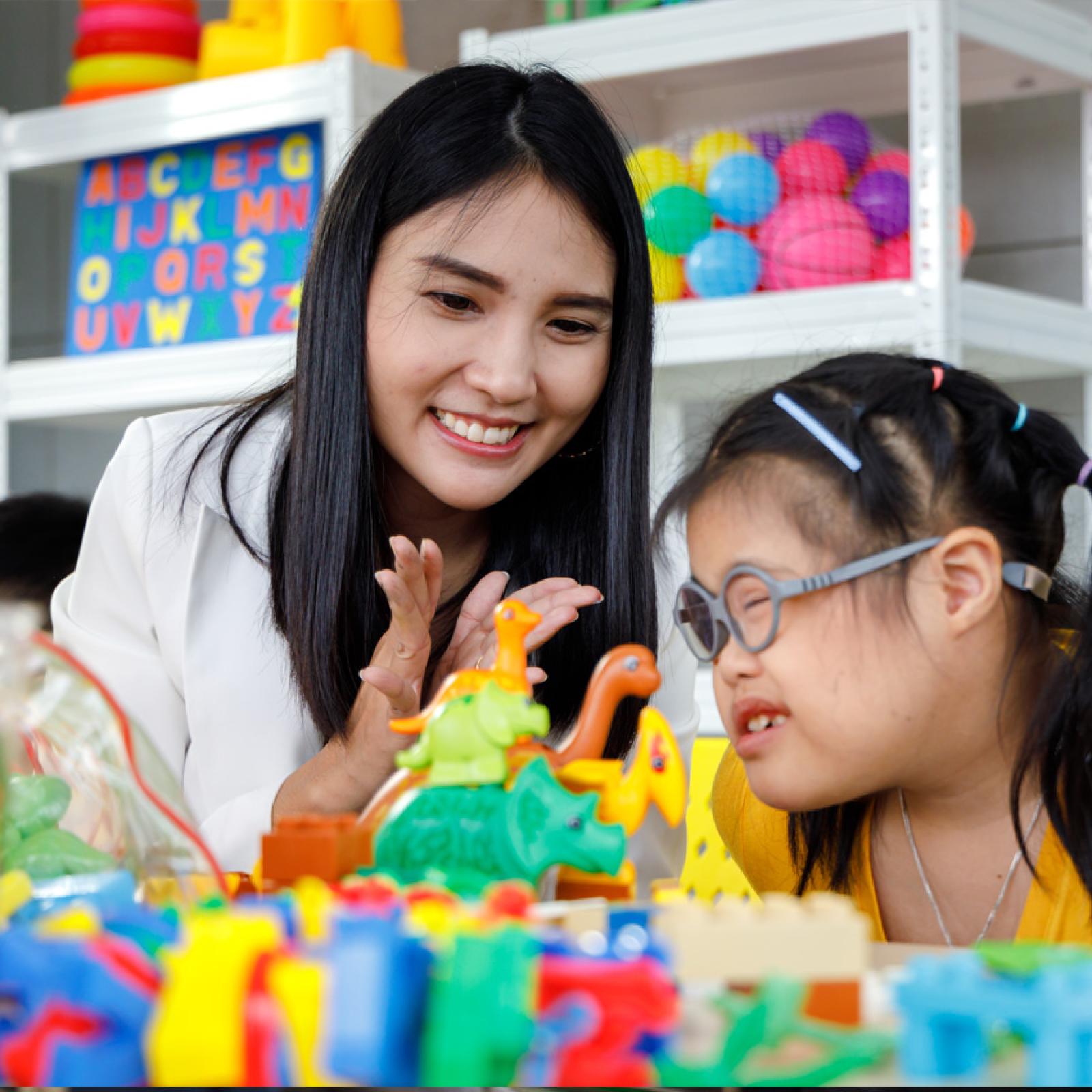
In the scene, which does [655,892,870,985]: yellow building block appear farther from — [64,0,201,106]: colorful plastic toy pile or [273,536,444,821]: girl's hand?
[64,0,201,106]: colorful plastic toy pile

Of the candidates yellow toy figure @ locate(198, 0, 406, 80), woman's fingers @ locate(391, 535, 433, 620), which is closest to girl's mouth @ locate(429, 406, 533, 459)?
woman's fingers @ locate(391, 535, 433, 620)

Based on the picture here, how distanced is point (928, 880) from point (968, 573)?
293mm

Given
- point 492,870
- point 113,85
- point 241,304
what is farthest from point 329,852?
point 113,85

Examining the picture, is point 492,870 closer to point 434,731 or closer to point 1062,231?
point 434,731

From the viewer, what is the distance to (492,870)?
25.5 inches

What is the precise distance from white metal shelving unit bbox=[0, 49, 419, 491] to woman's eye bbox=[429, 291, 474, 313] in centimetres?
94

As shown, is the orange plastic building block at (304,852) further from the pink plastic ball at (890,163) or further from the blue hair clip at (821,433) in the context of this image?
the pink plastic ball at (890,163)

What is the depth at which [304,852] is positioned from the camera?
635mm

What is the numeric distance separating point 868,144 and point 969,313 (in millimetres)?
289

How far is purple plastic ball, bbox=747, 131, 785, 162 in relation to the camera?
6.16 ft

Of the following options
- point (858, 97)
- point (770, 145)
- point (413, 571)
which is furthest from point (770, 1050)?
point (858, 97)

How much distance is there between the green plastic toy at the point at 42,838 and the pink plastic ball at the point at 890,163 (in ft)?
4.82

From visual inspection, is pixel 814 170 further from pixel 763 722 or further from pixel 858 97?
pixel 763 722

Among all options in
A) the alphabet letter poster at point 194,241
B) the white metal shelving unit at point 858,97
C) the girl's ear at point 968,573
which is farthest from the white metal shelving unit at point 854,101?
the girl's ear at point 968,573
